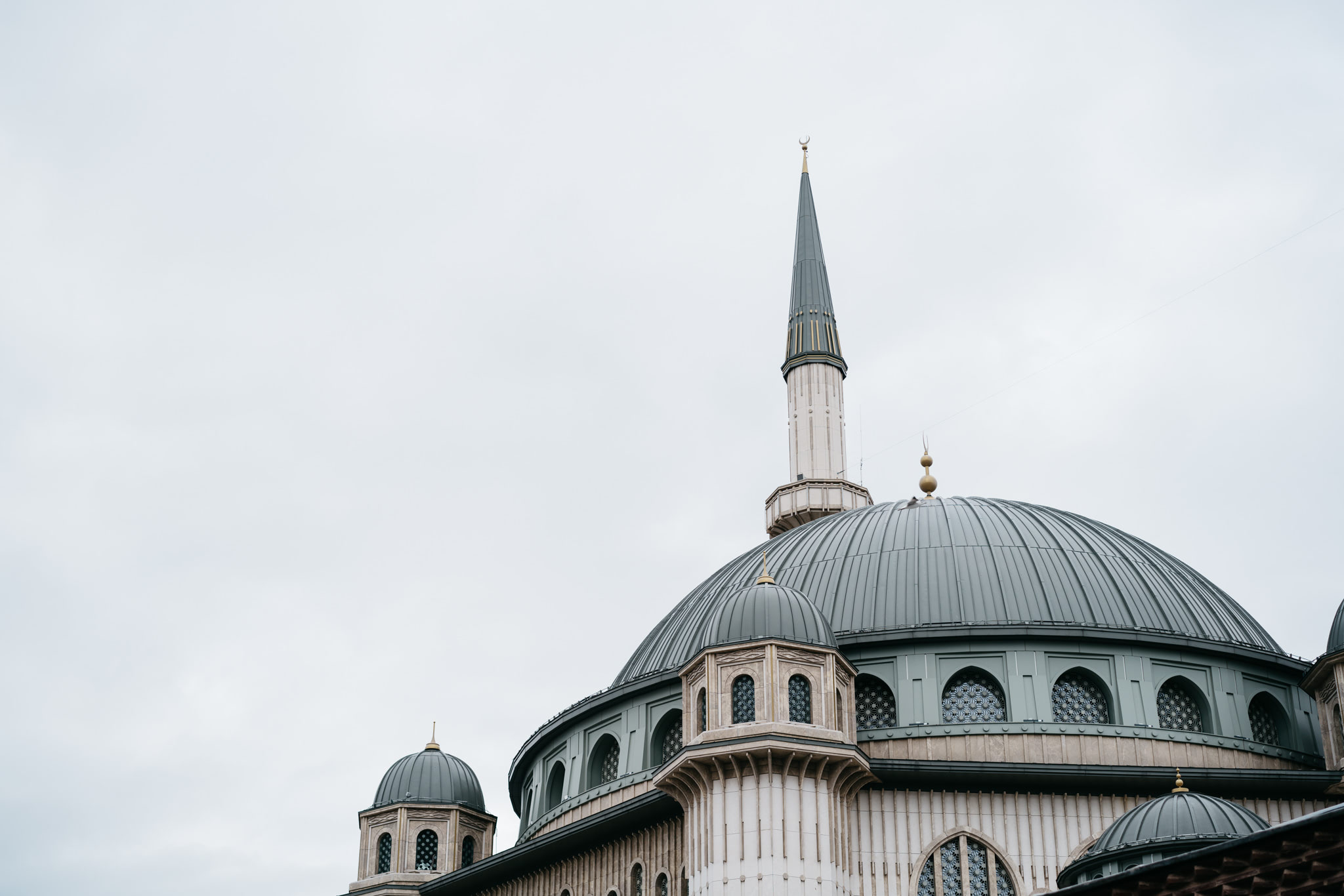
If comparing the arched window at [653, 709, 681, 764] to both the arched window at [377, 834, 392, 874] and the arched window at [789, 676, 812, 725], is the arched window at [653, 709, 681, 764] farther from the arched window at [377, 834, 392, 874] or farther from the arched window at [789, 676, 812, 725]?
the arched window at [377, 834, 392, 874]

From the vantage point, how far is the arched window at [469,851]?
44562 mm

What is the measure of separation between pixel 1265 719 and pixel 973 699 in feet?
23.0

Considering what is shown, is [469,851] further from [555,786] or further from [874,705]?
[874,705]

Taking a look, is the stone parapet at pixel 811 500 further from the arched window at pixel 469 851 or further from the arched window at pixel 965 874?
the arched window at pixel 965 874

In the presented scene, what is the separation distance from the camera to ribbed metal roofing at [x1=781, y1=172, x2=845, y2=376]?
60.0 m

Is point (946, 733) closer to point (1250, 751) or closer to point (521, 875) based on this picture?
point (1250, 751)

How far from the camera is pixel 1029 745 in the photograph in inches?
1388

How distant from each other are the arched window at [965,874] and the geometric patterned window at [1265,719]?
25.7ft

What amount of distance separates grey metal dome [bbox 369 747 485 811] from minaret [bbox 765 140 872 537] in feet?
48.8

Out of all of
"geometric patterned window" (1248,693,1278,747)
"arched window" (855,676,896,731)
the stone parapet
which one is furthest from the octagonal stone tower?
the stone parapet

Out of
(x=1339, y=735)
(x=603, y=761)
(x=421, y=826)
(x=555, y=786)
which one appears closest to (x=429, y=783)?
(x=421, y=826)

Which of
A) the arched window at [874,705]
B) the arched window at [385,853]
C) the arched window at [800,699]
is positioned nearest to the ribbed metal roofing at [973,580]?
the arched window at [874,705]

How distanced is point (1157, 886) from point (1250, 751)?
17.9m

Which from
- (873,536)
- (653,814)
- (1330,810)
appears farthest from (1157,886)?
(873,536)
